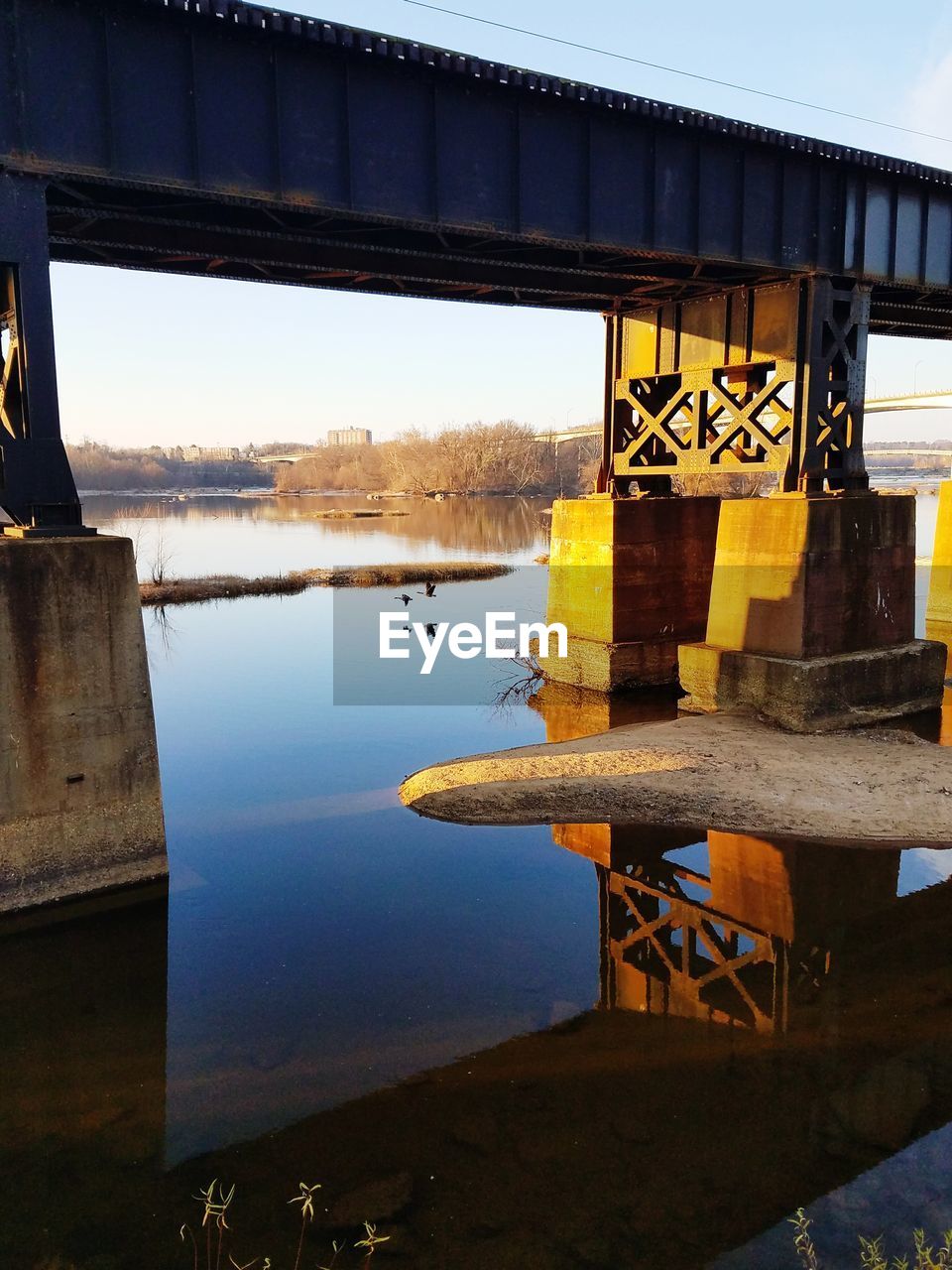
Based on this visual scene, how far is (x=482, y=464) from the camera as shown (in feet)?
353

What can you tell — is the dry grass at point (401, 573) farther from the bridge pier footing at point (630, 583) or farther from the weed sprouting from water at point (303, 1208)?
the weed sprouting from water at point (303, 1208)

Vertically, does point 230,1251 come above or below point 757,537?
below

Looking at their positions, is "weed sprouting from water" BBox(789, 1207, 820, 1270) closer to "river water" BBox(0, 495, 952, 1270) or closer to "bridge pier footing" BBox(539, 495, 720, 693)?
"river water" BBox(0, 495, 952, 1270)

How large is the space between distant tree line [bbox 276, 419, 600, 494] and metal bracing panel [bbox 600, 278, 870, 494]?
7778 centimetres

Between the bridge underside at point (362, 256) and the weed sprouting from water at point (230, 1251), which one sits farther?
the bridge underside at point (362, 256)

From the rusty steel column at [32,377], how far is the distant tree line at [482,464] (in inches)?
3522

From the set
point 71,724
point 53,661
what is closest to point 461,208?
point 53,661

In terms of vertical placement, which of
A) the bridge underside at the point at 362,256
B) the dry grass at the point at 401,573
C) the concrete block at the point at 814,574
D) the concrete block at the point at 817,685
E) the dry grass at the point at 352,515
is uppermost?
the bridge underside at the point at 362,256

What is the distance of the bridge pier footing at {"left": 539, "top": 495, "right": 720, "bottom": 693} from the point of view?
1908 cm

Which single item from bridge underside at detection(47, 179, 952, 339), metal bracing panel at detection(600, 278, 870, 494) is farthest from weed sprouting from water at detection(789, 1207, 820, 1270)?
metal bracing panel at detection(600, 278, 870, 494)

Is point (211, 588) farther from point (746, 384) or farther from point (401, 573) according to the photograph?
point (746, 384)

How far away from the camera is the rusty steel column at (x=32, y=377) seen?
30.4 feet

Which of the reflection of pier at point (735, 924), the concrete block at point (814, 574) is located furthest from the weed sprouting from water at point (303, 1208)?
the concrete block at point (814, 574)

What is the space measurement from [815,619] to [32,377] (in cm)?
1237
